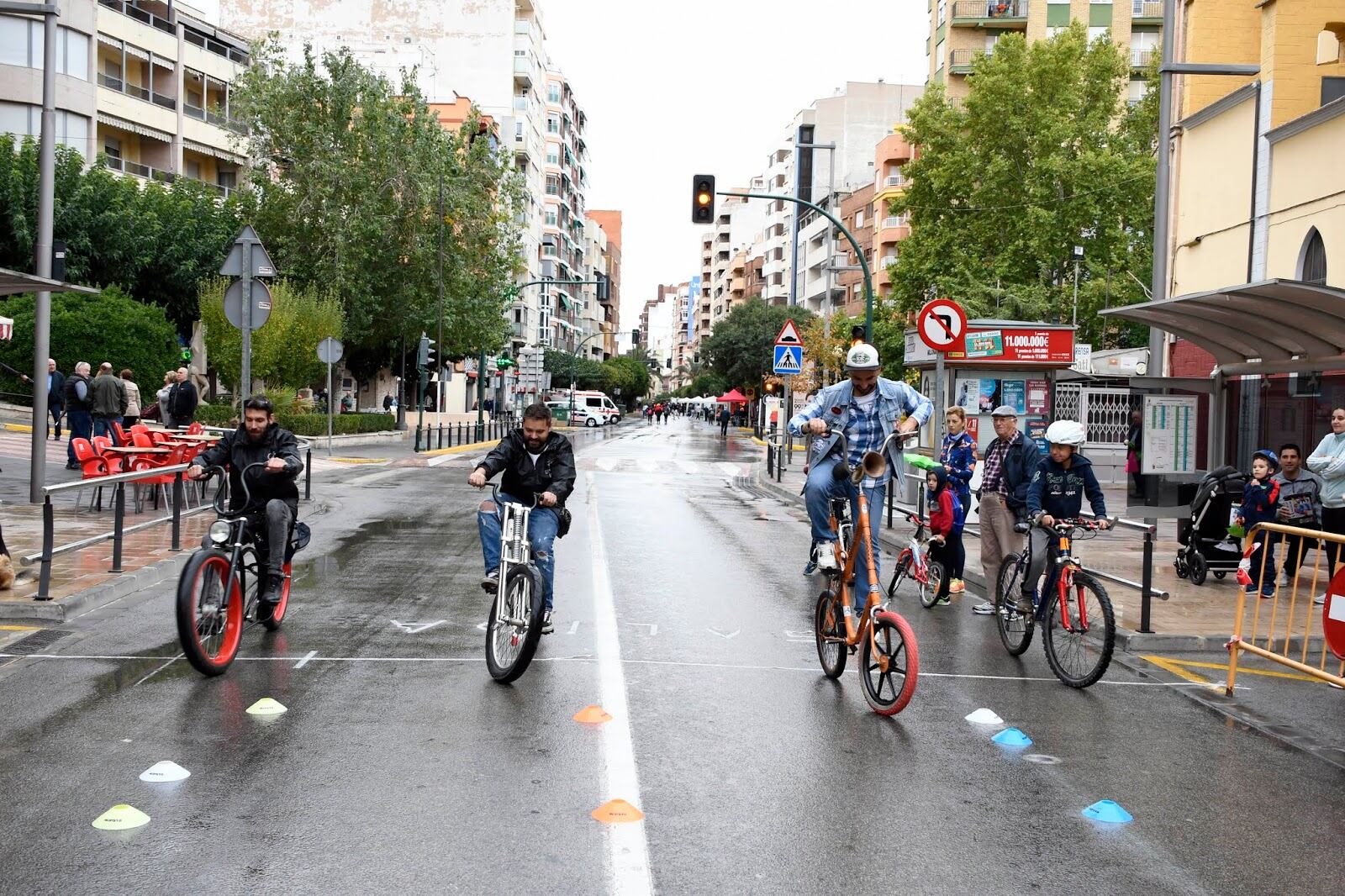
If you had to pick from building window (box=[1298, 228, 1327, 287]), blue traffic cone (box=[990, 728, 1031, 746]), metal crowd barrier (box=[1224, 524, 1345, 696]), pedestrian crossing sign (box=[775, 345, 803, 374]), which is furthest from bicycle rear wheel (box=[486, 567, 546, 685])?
pedestrian crossing sign (box=[775, 345, 803, 374])

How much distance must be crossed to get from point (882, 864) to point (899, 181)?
2876 inches

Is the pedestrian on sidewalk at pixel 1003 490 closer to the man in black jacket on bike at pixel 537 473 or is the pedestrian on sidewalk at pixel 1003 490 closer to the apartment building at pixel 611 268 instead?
the man in black jacket on bike at pixel 537 473

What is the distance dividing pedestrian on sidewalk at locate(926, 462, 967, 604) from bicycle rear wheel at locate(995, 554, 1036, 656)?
1916mm

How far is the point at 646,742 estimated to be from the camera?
6129 millimetres

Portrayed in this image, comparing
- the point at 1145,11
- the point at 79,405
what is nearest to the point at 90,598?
the point at 79,405

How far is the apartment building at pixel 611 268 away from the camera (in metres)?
164

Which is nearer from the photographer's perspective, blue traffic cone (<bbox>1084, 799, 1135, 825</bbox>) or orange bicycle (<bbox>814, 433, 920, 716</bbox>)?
blue traffic cone (<bbox>1084, 799, 1135, 825</bbox>)

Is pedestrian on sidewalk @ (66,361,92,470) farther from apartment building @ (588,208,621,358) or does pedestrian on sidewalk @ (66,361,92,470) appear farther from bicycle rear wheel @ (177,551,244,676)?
apartment building @ (588,208,621,358)

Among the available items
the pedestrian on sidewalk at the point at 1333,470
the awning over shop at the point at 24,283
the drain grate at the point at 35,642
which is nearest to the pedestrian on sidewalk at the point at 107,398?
the awning over shop at the point at 24,283

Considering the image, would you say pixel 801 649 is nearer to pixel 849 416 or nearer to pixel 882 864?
pixel 849 416

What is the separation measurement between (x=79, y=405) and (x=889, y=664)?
63.2 feet

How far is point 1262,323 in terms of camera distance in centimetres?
1288

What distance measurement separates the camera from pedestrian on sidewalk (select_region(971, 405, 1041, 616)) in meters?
9.99

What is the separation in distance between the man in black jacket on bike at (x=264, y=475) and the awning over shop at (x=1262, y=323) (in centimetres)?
788
